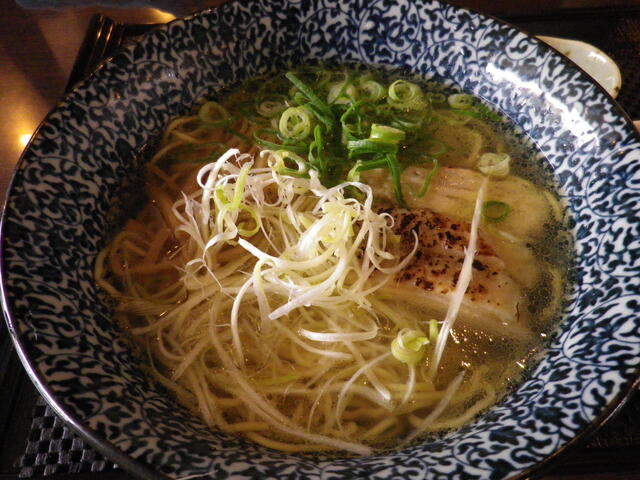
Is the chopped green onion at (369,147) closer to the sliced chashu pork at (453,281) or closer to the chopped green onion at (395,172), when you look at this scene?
the chopped green onion at (395,172)

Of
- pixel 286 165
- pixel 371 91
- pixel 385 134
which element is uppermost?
pixel 371 91

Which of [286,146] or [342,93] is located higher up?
[342,93]

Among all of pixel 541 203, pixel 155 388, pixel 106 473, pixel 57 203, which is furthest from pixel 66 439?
pixel 541 203

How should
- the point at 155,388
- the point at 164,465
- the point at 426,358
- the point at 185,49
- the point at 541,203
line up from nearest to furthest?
the point at 164,465 < the point at 155,388 < the point at 426,358 < the point at 541,203 < the point at 185,49

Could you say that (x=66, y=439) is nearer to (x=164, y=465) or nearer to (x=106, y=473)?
(x=106, y=473)

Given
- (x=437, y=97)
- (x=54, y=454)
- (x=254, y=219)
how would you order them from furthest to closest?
1. (x=437, y=97)
2. (x=254, y=219)
3. (x=54, y=454)

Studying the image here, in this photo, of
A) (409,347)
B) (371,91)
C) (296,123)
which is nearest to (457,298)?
(409,347)

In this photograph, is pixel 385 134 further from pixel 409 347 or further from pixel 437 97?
pixel 409 347
